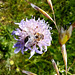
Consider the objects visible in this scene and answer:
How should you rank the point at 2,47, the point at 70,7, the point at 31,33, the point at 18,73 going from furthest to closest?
the point at 70,7 → the point at 18,73 → the point at 2,47 → the point at 31,33

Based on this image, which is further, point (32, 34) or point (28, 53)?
point (28, 53)

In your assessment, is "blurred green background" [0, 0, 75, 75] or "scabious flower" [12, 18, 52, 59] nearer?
"scabious flower" [12, 18, 52, 59]

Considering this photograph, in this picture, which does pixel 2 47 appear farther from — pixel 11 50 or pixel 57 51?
pixel 57 51

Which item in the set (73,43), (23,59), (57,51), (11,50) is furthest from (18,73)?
(73,43)

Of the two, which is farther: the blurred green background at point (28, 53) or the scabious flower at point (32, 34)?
the blurred green background at point (28, 53)

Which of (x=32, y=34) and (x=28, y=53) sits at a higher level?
(x=32, y=34)

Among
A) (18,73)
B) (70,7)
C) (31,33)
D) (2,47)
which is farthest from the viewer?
(70,7)

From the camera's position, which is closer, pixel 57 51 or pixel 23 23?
pixel 23 23

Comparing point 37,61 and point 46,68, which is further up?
point 37,61
